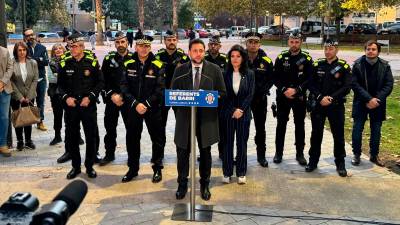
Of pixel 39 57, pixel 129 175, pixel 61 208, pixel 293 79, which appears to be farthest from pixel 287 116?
pixel 61 208

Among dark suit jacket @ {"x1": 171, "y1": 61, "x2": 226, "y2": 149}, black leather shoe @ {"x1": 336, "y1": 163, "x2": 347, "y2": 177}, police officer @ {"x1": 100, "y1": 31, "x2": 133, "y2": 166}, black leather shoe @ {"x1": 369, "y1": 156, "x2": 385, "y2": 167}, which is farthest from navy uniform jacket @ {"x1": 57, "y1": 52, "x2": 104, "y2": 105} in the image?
black leather shoe @ {"x1": 369, "y1": 156, "x2": 385, "y2": 167}

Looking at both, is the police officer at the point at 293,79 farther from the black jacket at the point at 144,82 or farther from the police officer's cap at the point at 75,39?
the police officer's cap at the point at 75,39

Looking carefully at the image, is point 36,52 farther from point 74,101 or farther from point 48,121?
point 74,101

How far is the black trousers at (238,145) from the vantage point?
248 inches

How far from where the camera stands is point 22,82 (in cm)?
804

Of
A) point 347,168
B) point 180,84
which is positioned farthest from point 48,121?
point 347,168

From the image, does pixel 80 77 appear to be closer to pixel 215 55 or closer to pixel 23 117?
pixel 23 117

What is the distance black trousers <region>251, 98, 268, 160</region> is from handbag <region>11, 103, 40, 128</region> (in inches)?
137

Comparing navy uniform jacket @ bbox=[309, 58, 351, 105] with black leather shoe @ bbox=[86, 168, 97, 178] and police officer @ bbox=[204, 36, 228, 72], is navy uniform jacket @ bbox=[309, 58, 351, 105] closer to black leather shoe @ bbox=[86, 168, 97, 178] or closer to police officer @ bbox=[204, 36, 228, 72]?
police officer @ bbox=[204, 36, 228, 72]

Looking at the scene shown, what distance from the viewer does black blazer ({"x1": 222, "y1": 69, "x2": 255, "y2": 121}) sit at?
628cm

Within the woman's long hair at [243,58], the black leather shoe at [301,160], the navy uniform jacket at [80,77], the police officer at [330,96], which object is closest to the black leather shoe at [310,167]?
the police officer at [330,96]

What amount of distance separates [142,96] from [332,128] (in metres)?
2.66

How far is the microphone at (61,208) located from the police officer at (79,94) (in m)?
4.85

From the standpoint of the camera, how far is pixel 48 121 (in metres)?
10.4
